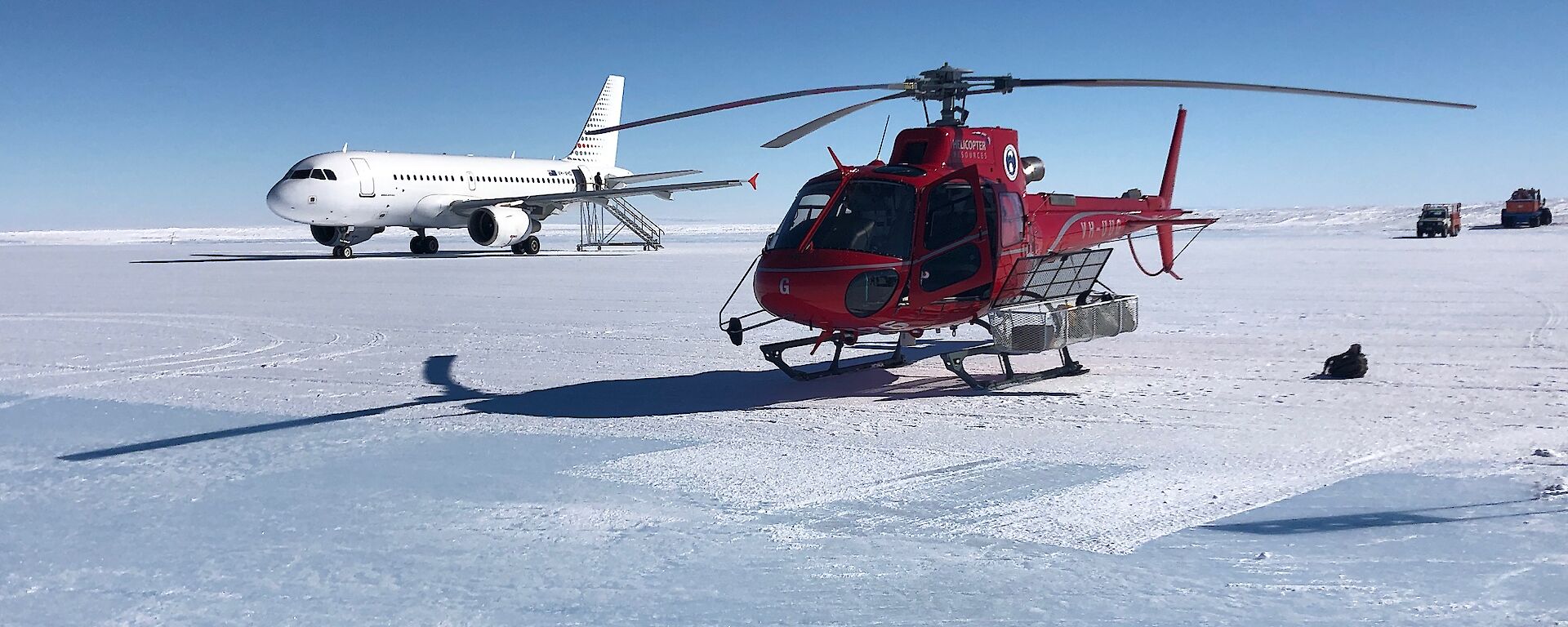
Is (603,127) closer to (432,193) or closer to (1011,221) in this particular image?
(432,193)

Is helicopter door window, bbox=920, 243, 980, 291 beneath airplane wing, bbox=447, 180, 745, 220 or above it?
beneath

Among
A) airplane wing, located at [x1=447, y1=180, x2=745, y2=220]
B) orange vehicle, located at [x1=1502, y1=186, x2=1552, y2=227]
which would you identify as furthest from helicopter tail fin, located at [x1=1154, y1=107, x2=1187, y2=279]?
orange vehicle, located at [x1=1502, y1=186, x2=1552, y2=227]

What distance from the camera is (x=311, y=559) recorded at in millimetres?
4438

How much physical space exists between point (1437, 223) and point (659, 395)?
4257 cm

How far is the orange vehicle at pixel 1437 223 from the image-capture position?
138 ft

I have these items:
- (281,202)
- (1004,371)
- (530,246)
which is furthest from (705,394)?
(530,246)

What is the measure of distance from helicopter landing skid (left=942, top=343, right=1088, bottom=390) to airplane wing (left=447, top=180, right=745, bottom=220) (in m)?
23.1

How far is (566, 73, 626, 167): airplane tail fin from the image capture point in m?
40.3

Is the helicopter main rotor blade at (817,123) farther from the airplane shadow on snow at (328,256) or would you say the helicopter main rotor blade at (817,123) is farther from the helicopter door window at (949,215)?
the airplane shadow on snow at (328,256)

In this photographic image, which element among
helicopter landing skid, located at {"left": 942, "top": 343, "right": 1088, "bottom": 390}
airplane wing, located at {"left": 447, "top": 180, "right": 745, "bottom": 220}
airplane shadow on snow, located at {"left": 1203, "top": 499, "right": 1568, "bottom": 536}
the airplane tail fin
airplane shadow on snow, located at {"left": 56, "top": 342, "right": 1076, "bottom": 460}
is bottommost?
airplane shadow on snow, located at {"left": 1203, "top": 499, "right": 1568, "bottom": 536}

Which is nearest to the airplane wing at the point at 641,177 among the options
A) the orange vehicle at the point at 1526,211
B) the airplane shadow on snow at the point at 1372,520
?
the airplane shadow on snow at the point at 1372,520

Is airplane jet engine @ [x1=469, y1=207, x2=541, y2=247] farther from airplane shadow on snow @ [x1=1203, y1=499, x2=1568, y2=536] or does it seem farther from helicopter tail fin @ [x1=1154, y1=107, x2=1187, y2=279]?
airplane shadow on snow @ [x1=1203, y1=499, x2=1568, y2=536]

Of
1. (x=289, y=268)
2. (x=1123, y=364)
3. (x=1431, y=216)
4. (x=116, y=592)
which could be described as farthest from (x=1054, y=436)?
(x=1431, y=216)

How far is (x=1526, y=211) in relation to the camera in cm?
5291
